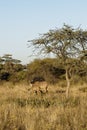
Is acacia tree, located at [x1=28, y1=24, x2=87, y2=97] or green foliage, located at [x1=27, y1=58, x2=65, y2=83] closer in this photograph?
acacia tree, located at [x1=28, y1=24, x2=87, y2=97]

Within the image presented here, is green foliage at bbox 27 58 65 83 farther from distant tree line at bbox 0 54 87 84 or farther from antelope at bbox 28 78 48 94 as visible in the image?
antelope at bbox 28 78 48 94

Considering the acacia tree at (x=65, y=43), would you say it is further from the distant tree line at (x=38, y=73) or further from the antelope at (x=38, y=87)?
the distant tree line at (x=38, y=73)

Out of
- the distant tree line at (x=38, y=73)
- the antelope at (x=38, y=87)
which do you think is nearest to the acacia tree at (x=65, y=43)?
the antelope at (x=38, y=87)

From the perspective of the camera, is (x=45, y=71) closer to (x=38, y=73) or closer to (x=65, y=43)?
(x=38, y=73)

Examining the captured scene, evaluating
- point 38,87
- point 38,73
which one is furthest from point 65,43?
point 38,73

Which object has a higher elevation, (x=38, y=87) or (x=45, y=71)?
(x=45, y=71)

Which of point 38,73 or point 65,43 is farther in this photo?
point 38,73

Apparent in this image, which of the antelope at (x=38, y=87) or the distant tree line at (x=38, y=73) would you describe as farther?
the distant tree line at (x=38, y=73)

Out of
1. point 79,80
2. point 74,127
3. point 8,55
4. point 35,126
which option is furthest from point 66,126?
point 8,55

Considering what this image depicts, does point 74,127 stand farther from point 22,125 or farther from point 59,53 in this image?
point 59,53

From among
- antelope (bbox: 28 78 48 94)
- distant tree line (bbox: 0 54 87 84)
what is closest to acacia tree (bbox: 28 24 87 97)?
antelope (bbox: 28 78 48 94)

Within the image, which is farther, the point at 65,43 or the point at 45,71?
the point at 45,71

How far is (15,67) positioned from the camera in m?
44.6

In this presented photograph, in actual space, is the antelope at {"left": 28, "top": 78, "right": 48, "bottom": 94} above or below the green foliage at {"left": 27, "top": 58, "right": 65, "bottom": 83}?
below
